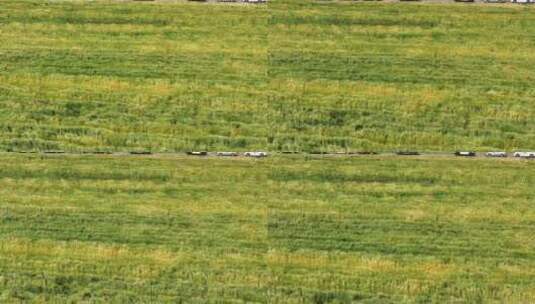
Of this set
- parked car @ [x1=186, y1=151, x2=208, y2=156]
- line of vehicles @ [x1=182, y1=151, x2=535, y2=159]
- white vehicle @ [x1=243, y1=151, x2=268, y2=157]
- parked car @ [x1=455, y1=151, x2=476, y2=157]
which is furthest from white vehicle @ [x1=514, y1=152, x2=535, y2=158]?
parked car @ [x1=186, y1=151, x2=208, y2=156]

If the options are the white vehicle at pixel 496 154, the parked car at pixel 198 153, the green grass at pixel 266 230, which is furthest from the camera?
the parked car at pixel 198 153

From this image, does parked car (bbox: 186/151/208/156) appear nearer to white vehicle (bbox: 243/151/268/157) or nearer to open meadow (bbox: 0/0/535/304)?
open meadow (bbox: 0/0/535/304)

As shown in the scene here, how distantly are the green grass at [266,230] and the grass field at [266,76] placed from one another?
30 centimetres

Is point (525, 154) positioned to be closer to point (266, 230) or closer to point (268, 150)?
point (268, 150)

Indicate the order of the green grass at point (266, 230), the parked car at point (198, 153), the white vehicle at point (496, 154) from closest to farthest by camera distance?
the green grass at point (266, 230) < the white vehicle at point (496, 154) < the parked car at point (198, 153)

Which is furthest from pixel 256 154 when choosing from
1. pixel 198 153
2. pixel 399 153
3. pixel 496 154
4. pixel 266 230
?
pixel 496 154

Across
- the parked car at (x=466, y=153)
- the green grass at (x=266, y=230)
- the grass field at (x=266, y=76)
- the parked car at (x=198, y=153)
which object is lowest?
the green grass at (x=266, y=230)

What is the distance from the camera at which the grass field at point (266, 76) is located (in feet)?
24.6

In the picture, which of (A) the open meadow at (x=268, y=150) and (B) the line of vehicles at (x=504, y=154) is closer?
(A) the open meadow at (x=268, y=150)

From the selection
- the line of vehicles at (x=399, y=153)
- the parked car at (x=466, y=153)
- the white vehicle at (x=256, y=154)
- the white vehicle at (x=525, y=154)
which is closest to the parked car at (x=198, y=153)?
the line of vehicles at (x=399, y=153)

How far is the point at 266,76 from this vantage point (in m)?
7.60

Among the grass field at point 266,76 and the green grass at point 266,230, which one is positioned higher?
the grass field at point 266,76

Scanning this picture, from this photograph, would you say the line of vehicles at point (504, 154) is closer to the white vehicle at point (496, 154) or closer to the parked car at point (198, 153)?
the white vehicle at point (496, 154)

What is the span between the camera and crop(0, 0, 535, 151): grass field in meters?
7.50
